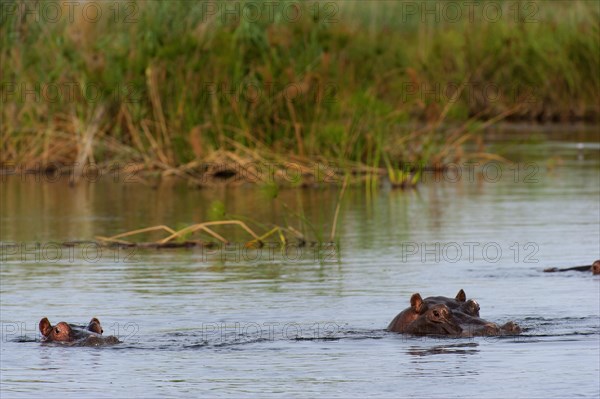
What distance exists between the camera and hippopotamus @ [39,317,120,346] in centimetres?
908

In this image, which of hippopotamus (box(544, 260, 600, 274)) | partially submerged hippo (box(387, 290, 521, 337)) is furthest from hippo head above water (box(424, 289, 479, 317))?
hippopotamus (box(544, 260, 600, 274))

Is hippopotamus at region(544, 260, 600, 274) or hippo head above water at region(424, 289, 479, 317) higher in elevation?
hippopotamus at region(544, 260, 600, 274)

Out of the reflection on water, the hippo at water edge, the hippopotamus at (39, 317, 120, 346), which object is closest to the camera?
the reflection on water

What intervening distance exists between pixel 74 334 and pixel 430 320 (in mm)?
1965

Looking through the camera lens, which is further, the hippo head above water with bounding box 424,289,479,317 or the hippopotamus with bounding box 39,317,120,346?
the hippo head above water with bounding box 424,289,479,317

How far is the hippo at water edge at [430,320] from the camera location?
9195 millimetres

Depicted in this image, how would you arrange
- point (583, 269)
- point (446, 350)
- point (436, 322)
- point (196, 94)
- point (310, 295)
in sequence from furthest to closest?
point (196, 94) → point (583, 269) → point (310, 295) → point (436, 322) → point (446, 350)

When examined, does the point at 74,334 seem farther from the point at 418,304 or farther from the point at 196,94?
the point at 196,94

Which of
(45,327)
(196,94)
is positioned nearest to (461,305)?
(45,327)

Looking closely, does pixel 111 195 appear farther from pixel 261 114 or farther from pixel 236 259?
pixel 236 259

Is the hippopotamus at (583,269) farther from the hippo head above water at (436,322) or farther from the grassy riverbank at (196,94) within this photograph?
the grassy riverbank at (196,94)

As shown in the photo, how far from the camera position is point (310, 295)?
10992 mm

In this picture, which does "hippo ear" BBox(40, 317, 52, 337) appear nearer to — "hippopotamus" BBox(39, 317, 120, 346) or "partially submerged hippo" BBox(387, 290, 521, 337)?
"hippopotamus" BBox(39, 317, 120, 346)

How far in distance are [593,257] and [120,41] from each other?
9248 millimetres
